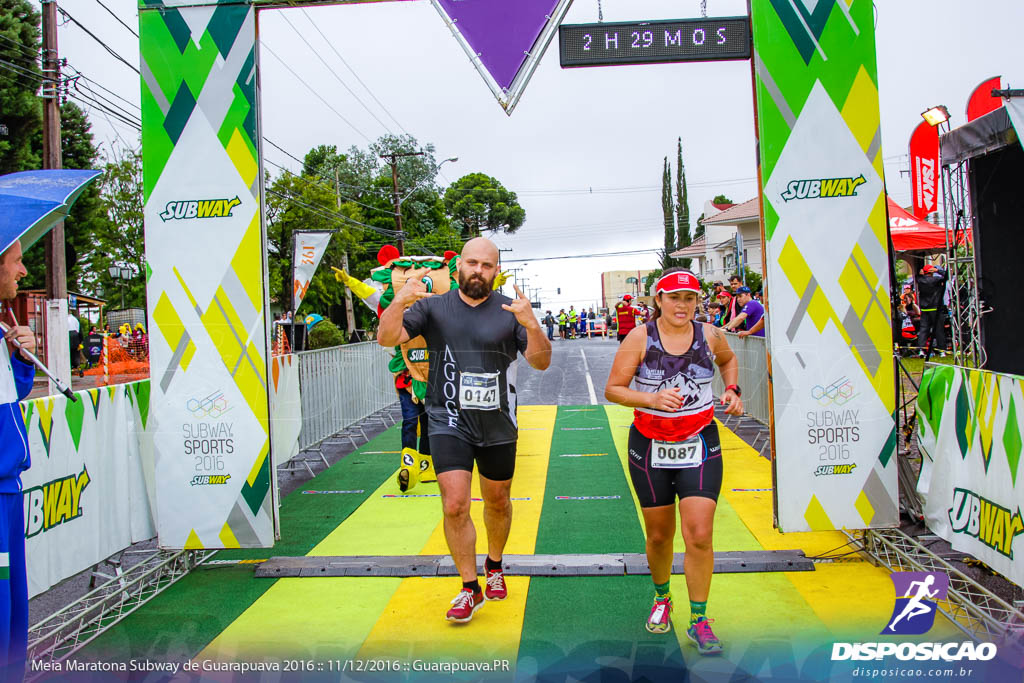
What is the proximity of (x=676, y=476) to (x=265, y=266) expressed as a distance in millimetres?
3266

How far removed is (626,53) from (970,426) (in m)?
3.31

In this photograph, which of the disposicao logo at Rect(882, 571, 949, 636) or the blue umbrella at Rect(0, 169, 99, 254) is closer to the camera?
the blue umbrella at Rect(0, 169, 99, 254)

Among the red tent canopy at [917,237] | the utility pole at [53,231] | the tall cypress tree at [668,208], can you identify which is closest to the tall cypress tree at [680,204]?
the tall cypress tree at [668,208]

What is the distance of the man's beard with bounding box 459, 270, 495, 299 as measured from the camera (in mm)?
4336

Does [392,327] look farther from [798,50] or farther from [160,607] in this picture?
[798,50]

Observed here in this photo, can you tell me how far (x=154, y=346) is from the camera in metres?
5.30

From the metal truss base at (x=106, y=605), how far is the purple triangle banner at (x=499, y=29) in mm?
4274

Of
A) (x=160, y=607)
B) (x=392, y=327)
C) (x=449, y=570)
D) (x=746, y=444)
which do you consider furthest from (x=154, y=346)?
(x=746, y=444)

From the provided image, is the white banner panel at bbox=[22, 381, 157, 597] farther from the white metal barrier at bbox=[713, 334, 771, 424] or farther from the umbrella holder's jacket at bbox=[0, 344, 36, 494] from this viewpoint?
the white metal barrier at bbox=[713, 334, 771, 424]

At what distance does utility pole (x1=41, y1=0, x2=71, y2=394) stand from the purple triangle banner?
11750 mm

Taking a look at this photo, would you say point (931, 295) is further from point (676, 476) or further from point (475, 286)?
point (475, 286)

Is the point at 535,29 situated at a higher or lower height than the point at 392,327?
higher

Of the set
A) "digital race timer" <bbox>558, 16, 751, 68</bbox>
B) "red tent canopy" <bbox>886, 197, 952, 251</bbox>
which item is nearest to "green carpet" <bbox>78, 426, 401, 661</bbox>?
"digital race timer" <bbox>558, 16, 751, 68</bbox>

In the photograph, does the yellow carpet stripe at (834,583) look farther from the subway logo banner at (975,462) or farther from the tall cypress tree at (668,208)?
the tall cypress tree at (668,208)
